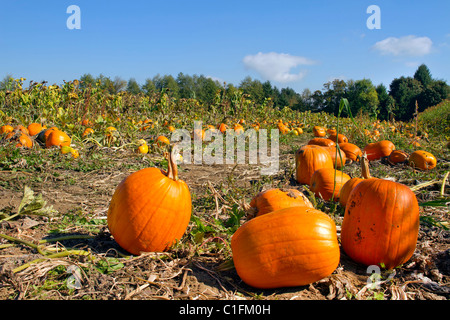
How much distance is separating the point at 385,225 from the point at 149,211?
1536mm

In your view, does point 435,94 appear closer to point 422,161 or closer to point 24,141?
point 422,161

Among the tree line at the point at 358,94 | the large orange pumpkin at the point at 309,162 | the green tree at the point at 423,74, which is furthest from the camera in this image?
the green tree at the point at 423,74

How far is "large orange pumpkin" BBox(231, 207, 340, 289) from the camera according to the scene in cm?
184

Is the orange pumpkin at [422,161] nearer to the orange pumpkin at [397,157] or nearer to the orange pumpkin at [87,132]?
the orange pumpkin at [397,157]

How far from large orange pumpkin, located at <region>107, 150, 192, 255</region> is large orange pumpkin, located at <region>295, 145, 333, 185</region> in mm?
2747

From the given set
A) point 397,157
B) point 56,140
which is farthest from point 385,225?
point 56,140

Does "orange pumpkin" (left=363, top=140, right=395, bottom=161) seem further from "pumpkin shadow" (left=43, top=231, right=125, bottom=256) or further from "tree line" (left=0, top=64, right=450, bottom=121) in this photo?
"tree line" (left=0, top=64, right=450, bottom=121)

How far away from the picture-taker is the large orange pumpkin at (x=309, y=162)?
15.0ft

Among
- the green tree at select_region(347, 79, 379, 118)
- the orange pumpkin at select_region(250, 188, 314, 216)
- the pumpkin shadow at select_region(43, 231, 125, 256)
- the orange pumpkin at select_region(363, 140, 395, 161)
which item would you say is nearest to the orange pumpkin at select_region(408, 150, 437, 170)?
the orange pumpkin at select_region(363, 140, 395, 161)

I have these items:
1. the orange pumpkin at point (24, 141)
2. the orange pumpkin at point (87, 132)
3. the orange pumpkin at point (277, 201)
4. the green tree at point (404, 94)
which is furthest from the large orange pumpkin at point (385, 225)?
the green tree at point (404, 94)

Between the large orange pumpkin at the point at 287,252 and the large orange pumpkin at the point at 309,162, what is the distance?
2678 mm

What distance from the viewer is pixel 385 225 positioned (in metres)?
2.07
